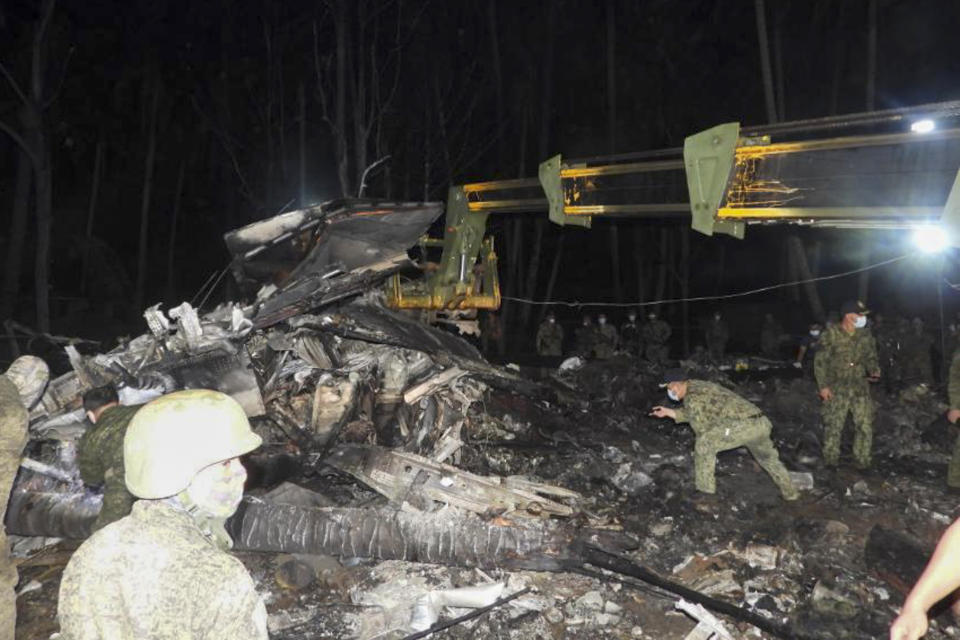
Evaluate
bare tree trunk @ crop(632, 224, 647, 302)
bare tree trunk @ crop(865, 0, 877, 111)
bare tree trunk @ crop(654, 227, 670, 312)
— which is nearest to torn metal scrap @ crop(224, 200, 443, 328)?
bare tree trunk @ crop(865, 0, 877, 111)

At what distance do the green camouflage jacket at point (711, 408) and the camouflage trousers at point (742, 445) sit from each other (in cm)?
4

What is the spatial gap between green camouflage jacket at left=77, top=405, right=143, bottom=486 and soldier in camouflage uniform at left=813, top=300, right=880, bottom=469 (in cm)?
687

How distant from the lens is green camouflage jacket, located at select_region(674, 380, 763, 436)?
5320 millimetres

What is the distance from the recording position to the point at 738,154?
4.14 metres

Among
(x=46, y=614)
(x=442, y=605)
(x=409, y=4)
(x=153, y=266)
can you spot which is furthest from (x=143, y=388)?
(x=153, y=266)

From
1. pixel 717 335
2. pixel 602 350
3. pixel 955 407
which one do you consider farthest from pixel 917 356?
pixel 602 350

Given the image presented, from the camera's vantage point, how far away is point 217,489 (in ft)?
5.29

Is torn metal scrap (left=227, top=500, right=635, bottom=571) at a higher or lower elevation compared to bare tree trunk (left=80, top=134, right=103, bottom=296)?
lower

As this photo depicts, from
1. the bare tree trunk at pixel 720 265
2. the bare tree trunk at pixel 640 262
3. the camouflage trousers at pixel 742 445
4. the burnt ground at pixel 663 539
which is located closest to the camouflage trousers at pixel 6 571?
the burnt ground at pixel 663 539

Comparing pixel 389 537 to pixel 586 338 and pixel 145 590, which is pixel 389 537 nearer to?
pixel 145 590

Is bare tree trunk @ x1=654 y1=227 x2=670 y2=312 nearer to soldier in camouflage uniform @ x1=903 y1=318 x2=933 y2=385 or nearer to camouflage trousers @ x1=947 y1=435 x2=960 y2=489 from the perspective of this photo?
soldier in camouflage uniform @ x1=903 y1=318 x2=933 y2=385

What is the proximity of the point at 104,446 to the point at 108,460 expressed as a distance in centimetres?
10

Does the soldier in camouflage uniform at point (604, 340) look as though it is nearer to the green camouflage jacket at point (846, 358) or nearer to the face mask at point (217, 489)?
the green camouflage jacket at point (846, 358)

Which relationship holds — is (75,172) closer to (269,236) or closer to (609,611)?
(269,236)
